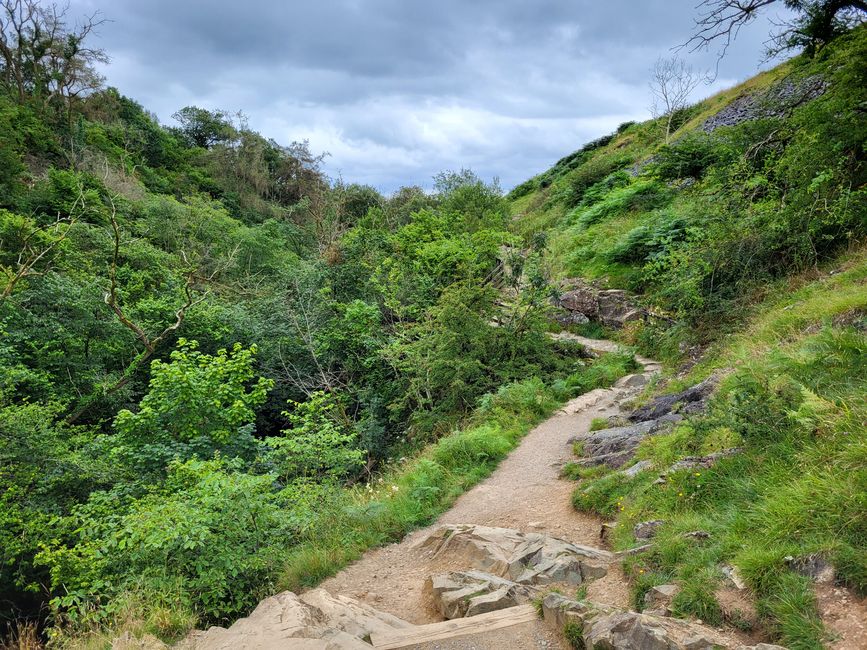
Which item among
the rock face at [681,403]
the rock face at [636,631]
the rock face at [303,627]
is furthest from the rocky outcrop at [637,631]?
the rock face at [681,403]

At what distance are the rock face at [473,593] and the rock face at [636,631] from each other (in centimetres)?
74

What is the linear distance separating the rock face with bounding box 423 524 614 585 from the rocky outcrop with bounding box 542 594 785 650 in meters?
0.97

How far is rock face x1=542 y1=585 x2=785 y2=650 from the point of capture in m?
3.20

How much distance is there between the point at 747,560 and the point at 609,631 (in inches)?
45.8

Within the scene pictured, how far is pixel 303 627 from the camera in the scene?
170 inches

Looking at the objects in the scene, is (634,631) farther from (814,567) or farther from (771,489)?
(771,489)

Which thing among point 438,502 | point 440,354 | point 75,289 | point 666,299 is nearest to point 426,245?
point 440,354

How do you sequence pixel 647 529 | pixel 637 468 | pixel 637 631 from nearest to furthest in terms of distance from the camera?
pixel 637 631, pixel 647 529, pixel 637 468

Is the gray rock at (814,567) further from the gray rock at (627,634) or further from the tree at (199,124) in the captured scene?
the tree at (199,124)

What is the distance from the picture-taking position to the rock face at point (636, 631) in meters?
3.20

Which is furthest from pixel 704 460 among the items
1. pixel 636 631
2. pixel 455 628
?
pixel 455 628

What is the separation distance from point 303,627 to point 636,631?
2.75 metres

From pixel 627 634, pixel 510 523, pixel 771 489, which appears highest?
pixel 771 489

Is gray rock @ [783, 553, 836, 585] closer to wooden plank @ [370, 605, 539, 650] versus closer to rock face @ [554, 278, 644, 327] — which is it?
wooden plank @ [370, 605, 539, 650]
